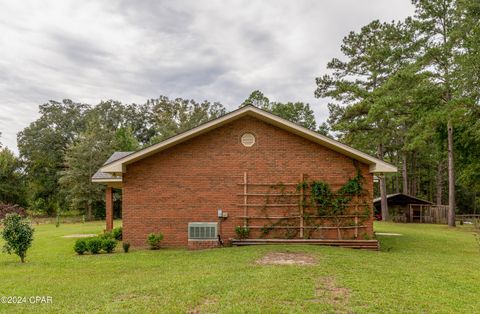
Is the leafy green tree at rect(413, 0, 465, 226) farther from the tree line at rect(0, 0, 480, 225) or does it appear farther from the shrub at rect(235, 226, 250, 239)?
the shrub at rect(235, 226, 250, 239)

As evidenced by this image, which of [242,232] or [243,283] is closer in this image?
[243,283]

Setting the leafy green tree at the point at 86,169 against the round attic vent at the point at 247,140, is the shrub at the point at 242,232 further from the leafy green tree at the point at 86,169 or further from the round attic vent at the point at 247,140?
the leafy green tree at the point at 86,169

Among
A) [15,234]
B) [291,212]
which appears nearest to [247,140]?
[291,212]

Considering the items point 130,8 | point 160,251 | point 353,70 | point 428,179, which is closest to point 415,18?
point 353,70

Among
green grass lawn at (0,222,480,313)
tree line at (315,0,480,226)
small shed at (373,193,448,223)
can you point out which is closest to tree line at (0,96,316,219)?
tree line at (315,0,480,226)

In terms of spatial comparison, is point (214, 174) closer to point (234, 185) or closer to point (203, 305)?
point (234, 185)

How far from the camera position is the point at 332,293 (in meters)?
6.12

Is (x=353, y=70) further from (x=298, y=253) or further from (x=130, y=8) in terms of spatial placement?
(x=298, y=253)

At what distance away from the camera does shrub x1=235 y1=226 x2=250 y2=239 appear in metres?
12.7

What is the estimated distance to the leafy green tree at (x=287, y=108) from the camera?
41312 millimetres

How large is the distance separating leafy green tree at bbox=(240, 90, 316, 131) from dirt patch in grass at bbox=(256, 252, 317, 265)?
31.3m

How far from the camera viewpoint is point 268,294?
5.96 meters

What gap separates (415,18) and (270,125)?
1767cm

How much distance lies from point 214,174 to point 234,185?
2.66 feet
